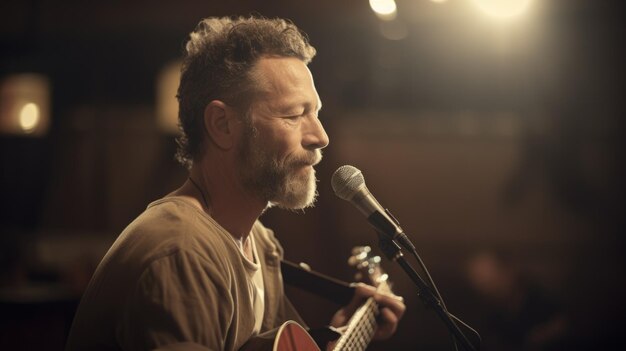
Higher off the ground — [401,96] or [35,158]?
[401,96]

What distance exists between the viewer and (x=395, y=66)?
231 inches

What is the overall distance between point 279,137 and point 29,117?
18.2ft

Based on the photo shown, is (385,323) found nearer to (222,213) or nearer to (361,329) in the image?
(361,329)

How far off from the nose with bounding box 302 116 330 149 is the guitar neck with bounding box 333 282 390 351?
570 mm

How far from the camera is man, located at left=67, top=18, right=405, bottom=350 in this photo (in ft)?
5.09

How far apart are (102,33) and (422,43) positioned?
2930 millimetres

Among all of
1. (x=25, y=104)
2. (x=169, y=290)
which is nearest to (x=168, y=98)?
(x=25, y=104)

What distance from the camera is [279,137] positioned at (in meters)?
1.92

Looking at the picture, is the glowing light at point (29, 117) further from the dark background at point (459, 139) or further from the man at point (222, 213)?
the man at point (222, 213)

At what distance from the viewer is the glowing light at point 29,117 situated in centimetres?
672

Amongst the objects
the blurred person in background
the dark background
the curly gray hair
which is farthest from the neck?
the dark background

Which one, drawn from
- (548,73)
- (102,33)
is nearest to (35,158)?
(102,33)

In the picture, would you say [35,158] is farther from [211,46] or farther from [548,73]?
[211,46]

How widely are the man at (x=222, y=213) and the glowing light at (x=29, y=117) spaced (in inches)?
202
